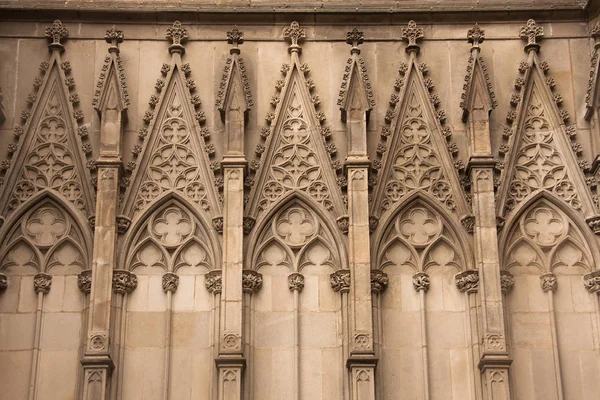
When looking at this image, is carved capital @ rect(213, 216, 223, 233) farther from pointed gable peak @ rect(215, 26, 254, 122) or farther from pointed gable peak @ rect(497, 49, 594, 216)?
pointed gable peak @ rect(497, 49, 594, 216)

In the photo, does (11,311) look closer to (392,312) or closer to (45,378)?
(45,378)

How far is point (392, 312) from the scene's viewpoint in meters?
20.5

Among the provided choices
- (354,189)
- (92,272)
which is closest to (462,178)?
(354,189)

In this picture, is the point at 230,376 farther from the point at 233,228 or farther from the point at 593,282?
the point at 593,282

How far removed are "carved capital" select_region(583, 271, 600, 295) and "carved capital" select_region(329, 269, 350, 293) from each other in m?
3.32

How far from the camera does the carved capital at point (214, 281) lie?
67.1 ft

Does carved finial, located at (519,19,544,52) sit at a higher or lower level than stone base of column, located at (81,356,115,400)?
higher

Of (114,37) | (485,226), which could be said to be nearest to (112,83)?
(114,37)

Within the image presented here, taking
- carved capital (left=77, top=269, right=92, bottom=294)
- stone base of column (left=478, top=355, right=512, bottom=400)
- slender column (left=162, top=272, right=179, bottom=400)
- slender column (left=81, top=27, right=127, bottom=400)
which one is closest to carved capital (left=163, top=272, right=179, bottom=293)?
slender column (left=162, top=272, right=179, bottom=400)

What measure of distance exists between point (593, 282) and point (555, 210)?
3.97 ft

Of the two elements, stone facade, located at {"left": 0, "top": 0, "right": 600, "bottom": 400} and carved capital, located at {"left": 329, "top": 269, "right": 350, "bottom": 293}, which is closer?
stone facade, located at {"left": 0, "top": 0, "right": 600, "bottom": 400}

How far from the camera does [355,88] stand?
843 inches

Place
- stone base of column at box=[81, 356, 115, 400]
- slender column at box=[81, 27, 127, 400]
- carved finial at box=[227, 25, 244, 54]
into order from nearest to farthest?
1. stone base of column at box=[81, 356, 115, 400]
2. slender column at box=[81, 27, 127, 400]
3. carved finial at box=[227, 25, 244, 54]

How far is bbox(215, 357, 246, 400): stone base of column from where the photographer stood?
64.0ft
